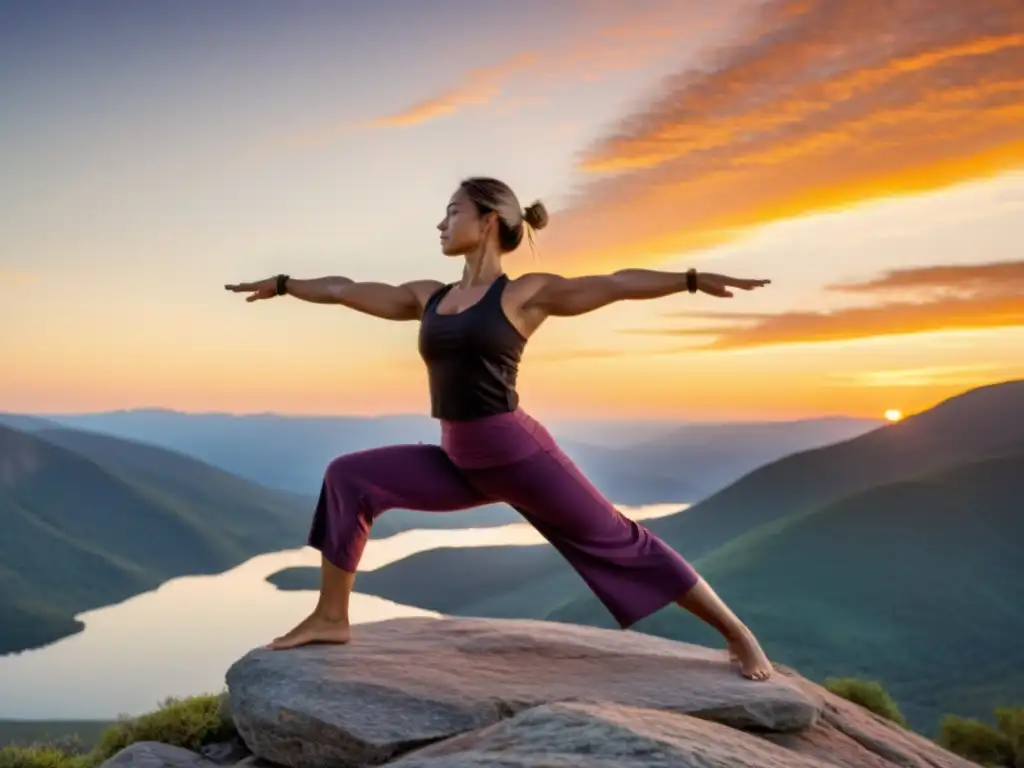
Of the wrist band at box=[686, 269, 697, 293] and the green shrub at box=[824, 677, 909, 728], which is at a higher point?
the wrist band at box=[686, 269, 697, 293]

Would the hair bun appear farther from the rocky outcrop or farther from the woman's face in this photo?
the rocky outcrop

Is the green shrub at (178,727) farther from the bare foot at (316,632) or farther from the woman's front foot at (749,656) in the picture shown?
the woman's front foot at (749,656)

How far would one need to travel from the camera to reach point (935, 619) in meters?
51.7

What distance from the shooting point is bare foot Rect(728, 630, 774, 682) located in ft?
20.6

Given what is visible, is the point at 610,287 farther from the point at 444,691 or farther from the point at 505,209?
the point at 444,691

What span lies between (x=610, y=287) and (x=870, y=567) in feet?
195

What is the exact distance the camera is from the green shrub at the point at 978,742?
13945mm

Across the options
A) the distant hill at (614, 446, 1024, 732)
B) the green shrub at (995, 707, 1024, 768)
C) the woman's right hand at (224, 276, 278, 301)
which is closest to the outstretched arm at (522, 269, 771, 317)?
the woman's right hand at (224, 276, 278, 301)

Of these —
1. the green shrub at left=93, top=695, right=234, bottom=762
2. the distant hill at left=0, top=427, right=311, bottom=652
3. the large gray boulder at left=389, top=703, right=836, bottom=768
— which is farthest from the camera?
the distant hill at left=0, top=427, right=311, bottom=652

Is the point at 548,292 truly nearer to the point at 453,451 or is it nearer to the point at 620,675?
the point at 453,451

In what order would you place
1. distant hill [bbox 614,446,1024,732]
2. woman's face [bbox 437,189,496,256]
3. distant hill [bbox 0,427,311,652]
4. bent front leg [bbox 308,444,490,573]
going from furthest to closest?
distant hill [bbox 0,427,311,652]
distant hill [bbox 614,446,1024,732]
bent front leg [bbox 308,444,490,573]
woman's face [bbox 437,189,496,256]

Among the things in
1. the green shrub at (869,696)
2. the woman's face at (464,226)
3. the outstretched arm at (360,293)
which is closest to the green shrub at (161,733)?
the outstretched arm at (360,293)

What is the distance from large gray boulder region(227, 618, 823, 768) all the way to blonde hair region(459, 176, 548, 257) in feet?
9.62

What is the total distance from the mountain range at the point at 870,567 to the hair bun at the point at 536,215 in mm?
33155
